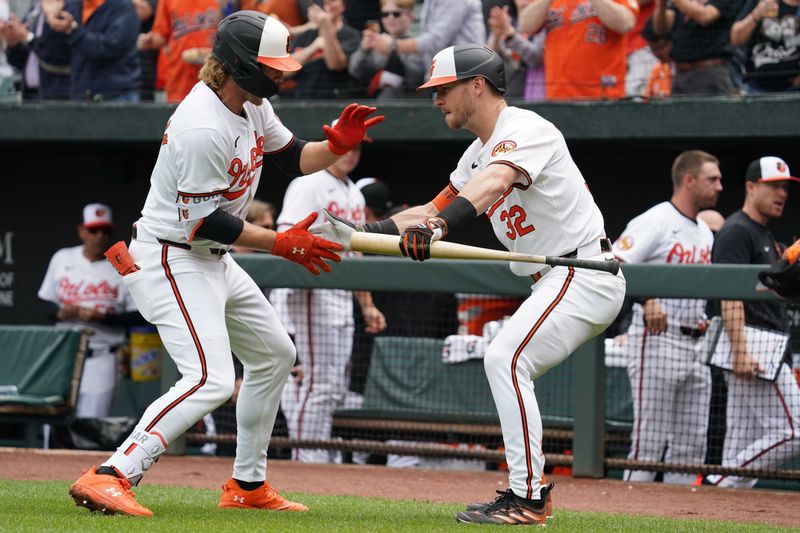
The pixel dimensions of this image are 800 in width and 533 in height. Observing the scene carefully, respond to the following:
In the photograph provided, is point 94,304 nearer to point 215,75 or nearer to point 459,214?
point 215,75

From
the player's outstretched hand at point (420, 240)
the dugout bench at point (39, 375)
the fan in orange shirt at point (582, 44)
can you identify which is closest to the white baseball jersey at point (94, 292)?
the dugout bench at point (39, 375)

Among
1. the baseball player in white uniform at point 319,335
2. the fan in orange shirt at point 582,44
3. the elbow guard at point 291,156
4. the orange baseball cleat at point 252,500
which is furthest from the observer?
the fan in orange shirt at point 582,44

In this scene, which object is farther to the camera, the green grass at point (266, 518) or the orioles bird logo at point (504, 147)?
the orioles bird logo at point (504, 147)

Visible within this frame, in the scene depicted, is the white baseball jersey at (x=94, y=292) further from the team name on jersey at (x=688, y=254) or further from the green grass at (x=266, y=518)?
the team name on jersey at (x=688, y=254)

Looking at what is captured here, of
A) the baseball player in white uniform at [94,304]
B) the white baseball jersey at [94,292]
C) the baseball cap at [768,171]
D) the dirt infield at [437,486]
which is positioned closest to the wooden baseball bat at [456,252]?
the dirt infield at [437,486]

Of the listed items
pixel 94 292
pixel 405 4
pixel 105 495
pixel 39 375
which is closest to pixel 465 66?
pixel 105 495

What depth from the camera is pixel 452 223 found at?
172 inches

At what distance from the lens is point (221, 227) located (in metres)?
4.59

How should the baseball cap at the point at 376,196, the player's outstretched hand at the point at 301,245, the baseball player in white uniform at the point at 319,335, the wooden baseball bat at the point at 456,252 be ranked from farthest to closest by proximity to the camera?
the baseball cap at the point at 376,196 → the baseball player in white uniform at the point at 319,335 → the player's outstretched hand at the point at 301,245 → the wooden baseball bat at the point at 456,252

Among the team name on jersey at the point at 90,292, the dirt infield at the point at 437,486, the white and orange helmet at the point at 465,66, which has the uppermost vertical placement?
the white and orange helmet at the point at 465,66

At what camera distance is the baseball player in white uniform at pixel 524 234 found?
4543mm

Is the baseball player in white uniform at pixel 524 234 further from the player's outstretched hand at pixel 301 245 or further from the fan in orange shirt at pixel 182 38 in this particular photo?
the fan in orange shirt at pixel 182 38

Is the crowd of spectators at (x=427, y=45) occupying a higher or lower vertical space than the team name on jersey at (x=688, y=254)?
higher

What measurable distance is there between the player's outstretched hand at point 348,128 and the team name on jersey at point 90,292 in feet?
15.7
